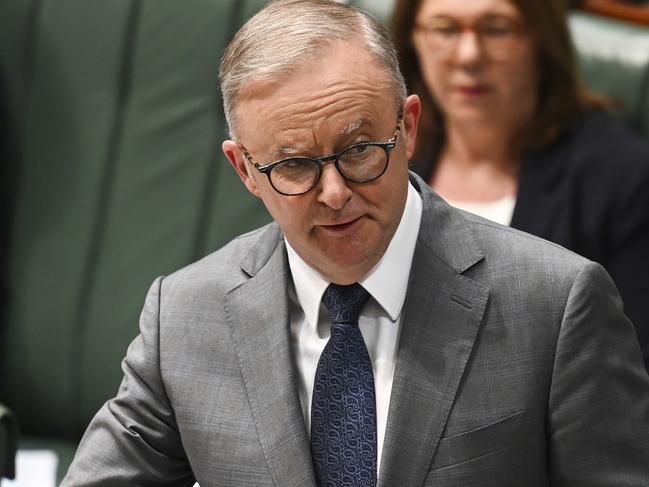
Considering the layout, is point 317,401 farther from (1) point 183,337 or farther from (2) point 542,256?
(2) point 542,256

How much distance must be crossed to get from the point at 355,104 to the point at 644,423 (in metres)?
0.48

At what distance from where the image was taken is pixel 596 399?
51.4 inches

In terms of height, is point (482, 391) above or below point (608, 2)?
below

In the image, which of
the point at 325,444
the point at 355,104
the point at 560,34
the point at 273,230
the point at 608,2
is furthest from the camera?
the point at 608,2

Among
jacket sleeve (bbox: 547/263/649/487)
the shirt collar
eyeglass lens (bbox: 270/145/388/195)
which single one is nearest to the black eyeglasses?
eyeglass lens (bbox: 270/145/388/195)

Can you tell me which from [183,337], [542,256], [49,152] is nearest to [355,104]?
[542,256]

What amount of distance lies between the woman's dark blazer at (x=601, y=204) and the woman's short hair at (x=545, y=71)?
2.3 inches

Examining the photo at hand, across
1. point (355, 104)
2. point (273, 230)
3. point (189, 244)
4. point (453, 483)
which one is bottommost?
point (189, 244)

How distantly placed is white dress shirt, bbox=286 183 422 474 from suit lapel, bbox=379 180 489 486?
18 millimetres

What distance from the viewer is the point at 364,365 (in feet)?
4.59

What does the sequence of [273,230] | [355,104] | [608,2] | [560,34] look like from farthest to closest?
[608,2] → [560,34] → [273,230] → [355,104]

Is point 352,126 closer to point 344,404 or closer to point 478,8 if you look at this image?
point 344,404

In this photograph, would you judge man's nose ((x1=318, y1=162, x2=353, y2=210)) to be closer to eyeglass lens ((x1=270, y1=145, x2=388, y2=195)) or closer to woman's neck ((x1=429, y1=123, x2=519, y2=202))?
eyeglass lens ((x1=270, y1=145, x2=388, y2=195))

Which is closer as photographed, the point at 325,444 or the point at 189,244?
the point at 325,444
